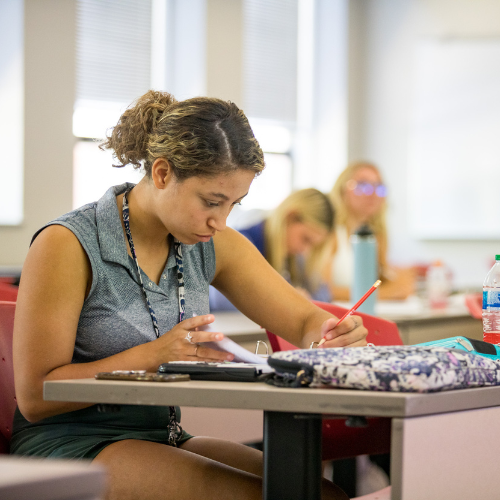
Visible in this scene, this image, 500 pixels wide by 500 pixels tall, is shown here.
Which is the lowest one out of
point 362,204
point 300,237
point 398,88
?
point 300,237

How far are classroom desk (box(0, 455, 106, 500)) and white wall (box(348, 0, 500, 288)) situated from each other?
495 cm

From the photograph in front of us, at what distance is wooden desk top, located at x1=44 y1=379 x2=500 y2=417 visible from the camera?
856 mm

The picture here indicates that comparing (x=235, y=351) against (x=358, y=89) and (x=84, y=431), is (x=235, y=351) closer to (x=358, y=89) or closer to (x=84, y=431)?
(x=84, y=431)

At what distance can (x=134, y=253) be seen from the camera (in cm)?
135

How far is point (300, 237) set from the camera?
10.9ft

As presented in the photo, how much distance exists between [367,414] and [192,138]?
67cm

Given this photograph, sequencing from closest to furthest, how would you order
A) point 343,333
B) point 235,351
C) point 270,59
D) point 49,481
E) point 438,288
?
point 49,481
point 235,351
point 343,333
point 438,288
point 270,59

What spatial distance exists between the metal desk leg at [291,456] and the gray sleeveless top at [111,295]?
0.42 metres

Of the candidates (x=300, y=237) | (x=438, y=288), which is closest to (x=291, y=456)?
(x=300, y=237)

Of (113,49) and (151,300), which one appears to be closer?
(151,300)

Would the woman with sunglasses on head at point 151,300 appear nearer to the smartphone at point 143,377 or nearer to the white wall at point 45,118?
the smartphone at point 143,377

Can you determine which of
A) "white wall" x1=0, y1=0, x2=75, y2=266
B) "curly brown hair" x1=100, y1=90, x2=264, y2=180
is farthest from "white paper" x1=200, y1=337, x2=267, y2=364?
"white wall" x1=0, y1=0, x2=75, y2=266

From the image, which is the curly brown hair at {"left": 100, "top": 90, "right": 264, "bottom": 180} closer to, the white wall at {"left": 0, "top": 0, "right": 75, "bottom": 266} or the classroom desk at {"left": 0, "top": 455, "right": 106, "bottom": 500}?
the classroom desk at {"left": 0, "top": 455, "right": 106, "bottom": 500}

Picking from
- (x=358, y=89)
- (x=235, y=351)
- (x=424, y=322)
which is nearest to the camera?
(x=235, y=351)
